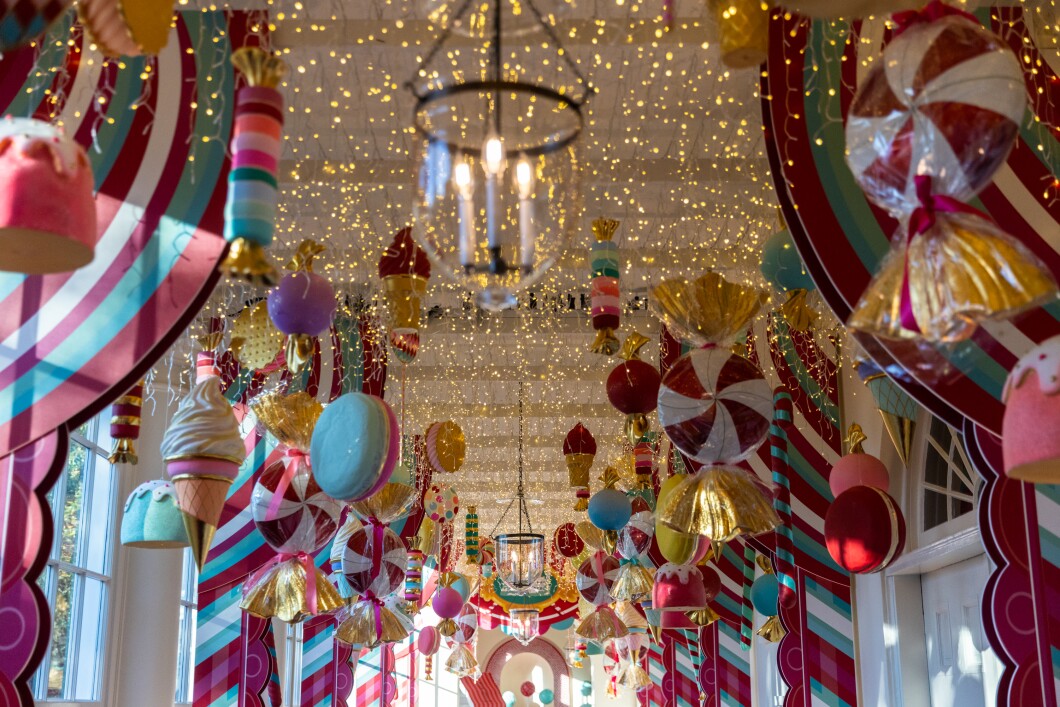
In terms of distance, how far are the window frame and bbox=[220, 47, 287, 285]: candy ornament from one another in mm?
6752

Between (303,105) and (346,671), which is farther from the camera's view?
(346,671)

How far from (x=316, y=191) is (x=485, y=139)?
517 cm

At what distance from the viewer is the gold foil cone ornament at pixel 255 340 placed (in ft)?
20.0

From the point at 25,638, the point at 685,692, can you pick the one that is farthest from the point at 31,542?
the point at 685,692

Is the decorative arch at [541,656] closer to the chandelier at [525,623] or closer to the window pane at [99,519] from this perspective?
the chandelier at [525,623]

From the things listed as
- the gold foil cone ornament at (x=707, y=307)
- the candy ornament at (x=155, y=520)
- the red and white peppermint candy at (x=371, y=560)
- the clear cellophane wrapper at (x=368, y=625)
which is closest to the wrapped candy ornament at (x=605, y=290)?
the gold foil cone ornament at (x=707, y=307)

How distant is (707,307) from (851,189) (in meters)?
1.54

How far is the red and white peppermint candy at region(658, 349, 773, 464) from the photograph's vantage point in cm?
511

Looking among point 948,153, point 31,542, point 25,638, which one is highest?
point 948,153

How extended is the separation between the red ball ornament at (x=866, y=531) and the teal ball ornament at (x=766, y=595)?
144 inches

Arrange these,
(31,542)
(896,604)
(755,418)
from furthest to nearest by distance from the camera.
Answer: (896,604)
(755,418)
(31,542)

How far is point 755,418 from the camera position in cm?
513

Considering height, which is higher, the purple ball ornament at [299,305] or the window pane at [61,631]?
the purple ball ornament at [299,305]

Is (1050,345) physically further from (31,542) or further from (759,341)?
(759,341)
